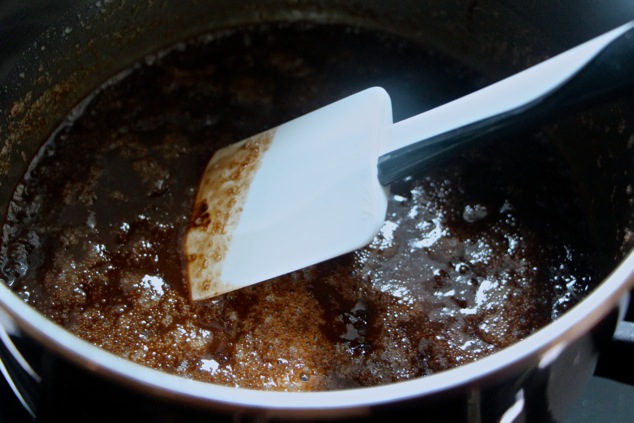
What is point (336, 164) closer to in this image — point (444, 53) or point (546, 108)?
point (546, 108)

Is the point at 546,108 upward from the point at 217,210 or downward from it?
upward

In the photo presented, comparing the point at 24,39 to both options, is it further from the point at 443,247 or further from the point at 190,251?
the point at 443,247

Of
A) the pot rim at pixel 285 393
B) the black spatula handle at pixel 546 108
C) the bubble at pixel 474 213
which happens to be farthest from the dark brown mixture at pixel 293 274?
the pot rim at pixel 285 393

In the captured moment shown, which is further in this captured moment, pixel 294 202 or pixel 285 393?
pixel 294 202

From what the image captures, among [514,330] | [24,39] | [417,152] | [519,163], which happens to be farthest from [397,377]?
[24,39]

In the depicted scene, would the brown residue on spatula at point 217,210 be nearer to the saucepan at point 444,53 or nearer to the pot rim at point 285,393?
the saucepan at point 444,53

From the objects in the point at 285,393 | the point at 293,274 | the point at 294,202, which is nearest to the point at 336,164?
the point at 294,202
